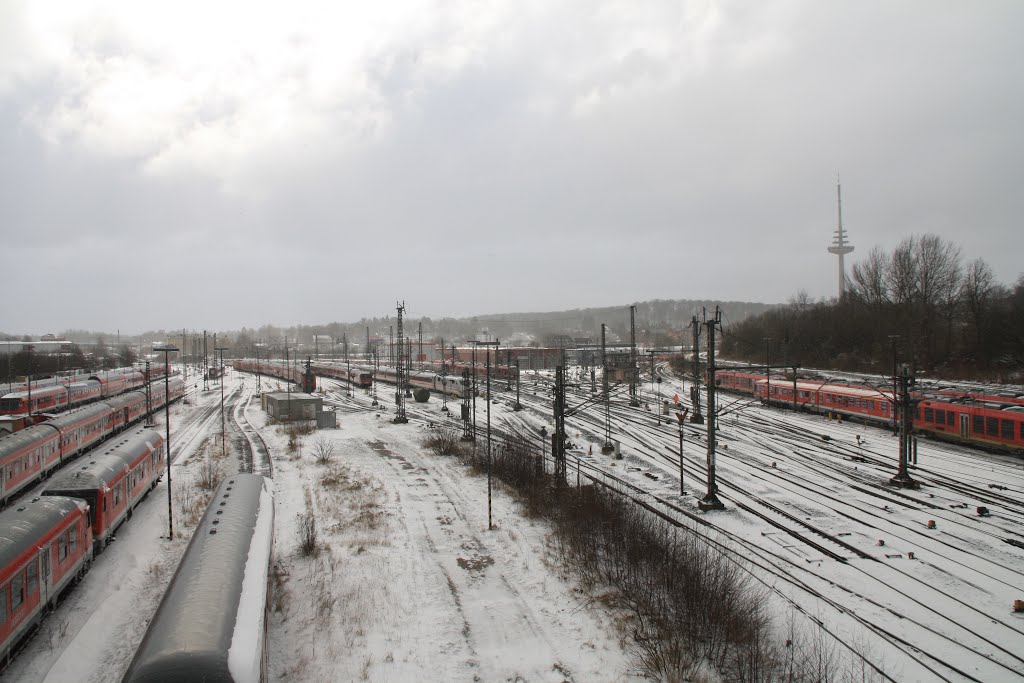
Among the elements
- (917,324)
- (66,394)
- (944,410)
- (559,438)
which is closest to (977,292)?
(917,324)

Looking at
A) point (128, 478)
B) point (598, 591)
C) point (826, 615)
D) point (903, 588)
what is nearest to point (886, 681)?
point (826, 615)

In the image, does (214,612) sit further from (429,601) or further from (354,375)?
(354,375)

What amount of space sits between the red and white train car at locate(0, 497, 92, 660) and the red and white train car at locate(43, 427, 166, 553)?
3.50 feet

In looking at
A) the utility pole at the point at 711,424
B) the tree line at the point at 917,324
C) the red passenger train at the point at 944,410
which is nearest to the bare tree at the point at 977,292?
the tree line at the point at 917,324

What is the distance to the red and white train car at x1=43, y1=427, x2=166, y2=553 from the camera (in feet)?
48.6

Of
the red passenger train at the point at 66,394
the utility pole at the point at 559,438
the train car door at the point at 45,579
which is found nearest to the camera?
the train car door at the point at 45,579

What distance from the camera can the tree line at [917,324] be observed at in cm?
5338

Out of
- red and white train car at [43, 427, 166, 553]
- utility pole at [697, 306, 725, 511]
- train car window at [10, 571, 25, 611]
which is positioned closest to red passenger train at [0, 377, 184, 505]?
red and white train car at [43, 427, 166, 553]

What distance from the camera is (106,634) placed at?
37.3 feet

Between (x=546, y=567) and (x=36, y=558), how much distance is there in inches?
421

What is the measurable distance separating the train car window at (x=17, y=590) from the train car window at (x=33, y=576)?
316mm

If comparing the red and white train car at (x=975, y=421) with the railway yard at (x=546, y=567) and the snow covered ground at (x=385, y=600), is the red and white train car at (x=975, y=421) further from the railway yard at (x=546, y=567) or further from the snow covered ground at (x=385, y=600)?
the snow covered ground at (x=385, y=600)

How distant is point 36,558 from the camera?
428 inches

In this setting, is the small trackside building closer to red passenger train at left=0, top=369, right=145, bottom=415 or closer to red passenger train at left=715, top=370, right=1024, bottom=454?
red passenger train at left=0, top=369, right=145, bottom=415
